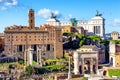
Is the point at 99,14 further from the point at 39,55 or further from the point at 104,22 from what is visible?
the point at 39,55

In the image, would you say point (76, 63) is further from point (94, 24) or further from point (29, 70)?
point (94, 24)

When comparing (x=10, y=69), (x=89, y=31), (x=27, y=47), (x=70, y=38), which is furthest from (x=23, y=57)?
(x=89, y=31)

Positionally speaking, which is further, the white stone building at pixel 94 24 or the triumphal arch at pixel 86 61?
the white stone building at pixel 94 24

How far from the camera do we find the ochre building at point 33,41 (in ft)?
203

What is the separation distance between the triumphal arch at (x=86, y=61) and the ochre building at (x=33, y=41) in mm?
3976

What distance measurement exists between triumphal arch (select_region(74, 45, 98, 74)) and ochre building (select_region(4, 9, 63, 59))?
398cm

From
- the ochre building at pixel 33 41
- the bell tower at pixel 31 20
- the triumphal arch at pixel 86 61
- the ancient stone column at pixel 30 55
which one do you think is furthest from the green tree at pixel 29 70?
the bell tower at pixel 31 20

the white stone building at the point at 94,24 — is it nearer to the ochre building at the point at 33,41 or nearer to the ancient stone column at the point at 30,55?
the ochre building at the point at 33,41

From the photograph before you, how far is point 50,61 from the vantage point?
59688mm

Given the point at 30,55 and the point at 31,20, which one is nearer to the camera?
the point at 30,55

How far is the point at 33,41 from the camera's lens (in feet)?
207

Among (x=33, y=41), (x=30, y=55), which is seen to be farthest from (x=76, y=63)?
(x=33, y=41)

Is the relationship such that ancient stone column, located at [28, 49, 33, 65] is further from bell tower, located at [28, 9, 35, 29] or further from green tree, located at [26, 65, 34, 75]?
bell tower, located at [28, 9, 35, 29]

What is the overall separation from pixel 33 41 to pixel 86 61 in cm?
805
